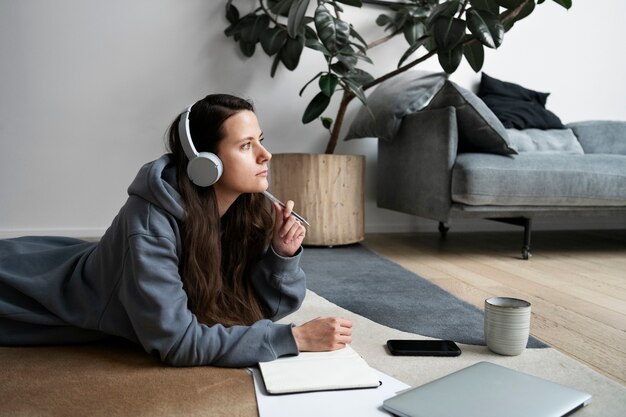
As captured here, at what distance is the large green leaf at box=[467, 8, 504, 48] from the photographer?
212 centimetres

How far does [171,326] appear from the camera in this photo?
3.36ft

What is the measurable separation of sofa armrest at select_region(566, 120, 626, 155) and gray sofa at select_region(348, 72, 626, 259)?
603mm

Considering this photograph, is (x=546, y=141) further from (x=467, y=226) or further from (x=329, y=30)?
(x=329, y=30)

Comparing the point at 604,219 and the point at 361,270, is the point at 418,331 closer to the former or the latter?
the point at 361,270

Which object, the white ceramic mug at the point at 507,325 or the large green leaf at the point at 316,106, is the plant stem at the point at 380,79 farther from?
the white ceramic mug at the point at 507,325

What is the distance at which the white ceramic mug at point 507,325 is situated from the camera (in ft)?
3.87

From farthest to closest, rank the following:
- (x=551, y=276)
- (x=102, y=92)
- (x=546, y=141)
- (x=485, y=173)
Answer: (x=546, y=141) → (x=102, y=92) → (x=485, y=173) → (x=551, y=276)

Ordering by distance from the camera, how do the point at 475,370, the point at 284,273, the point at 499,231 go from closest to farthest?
1. the point at 475,370
2. the point at 284,273
3. the point at 499,231

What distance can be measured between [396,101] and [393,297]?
52.4 inches

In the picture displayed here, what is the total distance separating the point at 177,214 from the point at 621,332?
1.17 m

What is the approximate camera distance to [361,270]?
2.16m

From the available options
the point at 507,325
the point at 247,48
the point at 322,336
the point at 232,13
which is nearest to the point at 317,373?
the point at 322,336

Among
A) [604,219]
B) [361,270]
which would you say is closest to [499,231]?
[604,219]

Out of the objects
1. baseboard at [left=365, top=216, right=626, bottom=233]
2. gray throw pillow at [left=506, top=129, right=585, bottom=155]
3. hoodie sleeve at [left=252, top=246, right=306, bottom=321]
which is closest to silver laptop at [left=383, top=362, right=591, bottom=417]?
hoodie sleeve at [left=252, top=246, right=306, bottom=321]
